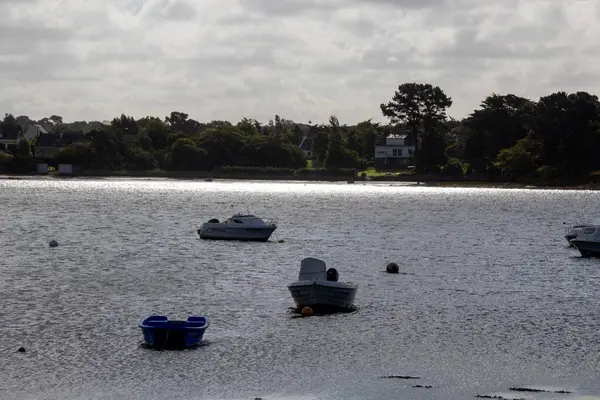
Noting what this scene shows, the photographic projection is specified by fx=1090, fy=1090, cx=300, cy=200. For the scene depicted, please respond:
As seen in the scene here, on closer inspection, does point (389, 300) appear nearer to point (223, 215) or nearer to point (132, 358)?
point (132, 358)

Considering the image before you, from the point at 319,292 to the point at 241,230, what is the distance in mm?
51736

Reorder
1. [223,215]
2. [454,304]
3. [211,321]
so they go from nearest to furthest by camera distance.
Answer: [211,321], [454,304], [223,215]

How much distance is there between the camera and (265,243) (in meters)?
106

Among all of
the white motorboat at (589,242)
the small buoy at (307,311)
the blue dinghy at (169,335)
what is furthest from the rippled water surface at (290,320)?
the white motorboat at (589,242)

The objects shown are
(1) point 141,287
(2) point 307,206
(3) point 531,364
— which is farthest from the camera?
(2) point 307,206

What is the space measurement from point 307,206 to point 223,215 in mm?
42532

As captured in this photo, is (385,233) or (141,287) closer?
(141,287)

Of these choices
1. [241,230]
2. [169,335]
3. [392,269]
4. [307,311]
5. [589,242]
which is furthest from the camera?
[241,230]

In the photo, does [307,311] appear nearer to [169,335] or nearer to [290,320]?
[290,320]

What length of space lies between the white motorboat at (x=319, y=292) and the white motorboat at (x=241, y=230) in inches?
1952

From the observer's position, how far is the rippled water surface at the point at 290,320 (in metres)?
39.5

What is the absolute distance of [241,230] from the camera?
347 ft

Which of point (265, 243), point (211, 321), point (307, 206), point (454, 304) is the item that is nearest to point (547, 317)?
point (454, 304)

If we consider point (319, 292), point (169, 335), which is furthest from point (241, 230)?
point (169, 335)
